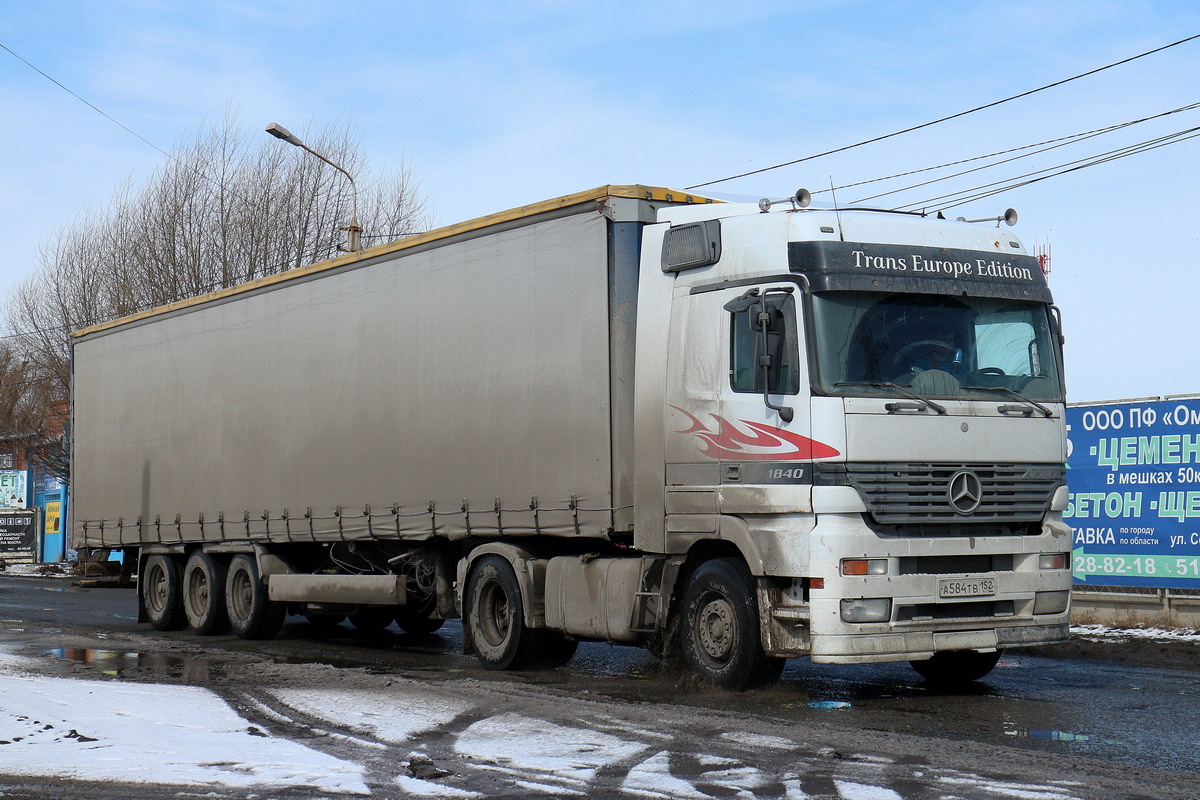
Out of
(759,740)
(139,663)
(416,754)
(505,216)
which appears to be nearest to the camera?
(416,754)

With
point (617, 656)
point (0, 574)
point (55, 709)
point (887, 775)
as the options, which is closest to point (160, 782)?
point (55, 709)

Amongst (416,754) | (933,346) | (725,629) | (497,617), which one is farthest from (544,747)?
(497,617)

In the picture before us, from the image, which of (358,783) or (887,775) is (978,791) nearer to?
(887,775)

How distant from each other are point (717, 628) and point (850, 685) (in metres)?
1.51

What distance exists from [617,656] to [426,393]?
10.3ft

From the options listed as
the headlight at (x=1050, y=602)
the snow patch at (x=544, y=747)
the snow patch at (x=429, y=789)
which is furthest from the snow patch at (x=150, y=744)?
the headlight at (x=1050, y=602)

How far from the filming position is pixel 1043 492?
32.0 ft

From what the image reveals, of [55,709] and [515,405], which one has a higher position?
[515,405]

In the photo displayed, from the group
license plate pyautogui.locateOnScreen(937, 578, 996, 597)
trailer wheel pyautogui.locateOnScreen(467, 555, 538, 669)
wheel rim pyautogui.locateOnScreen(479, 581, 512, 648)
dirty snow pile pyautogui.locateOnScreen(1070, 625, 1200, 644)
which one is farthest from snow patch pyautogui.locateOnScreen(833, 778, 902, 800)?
dirty snow pile pyautogui.locateOnScreen(1070, 625, 1200, 644)

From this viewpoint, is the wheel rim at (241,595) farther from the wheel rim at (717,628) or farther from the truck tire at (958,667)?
the truck tire at (958,667)

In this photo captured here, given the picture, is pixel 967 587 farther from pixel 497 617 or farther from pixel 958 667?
pixel 497 617

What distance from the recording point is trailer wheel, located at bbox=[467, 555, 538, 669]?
1162 centimetres

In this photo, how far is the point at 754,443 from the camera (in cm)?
950

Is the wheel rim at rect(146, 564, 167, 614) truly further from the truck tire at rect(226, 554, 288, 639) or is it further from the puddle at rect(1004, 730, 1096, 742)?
the puddle at rect(1004, 730, 1096, 742)
